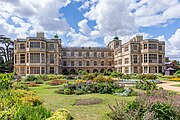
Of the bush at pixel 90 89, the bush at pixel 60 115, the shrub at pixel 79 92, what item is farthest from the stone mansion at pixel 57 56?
the bush at pixel 60 115

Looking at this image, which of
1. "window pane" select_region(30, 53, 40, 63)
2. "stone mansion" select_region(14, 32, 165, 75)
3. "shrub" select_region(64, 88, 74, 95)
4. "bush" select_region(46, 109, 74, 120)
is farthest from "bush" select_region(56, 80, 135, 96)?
"window pane" select_region(30, 53, 40, 63)

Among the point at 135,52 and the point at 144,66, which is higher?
the point at 135,52

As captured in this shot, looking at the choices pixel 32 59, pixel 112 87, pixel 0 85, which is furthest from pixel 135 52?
pixel 0 85

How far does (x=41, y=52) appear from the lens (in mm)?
38969

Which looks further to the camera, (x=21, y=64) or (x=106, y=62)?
(x=106, y=62)

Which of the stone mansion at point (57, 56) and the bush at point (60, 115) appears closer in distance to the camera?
the bush at point (60, 115)

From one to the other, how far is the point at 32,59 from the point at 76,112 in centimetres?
3319

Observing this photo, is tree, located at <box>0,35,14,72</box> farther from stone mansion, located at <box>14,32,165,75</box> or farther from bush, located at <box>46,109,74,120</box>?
bush, located at <box>46,109,74,120</box>

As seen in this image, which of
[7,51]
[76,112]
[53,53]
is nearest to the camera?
[76,112]

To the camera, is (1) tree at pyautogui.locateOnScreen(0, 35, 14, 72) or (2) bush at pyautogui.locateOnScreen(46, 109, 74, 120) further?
(1) tree at pyautogui.locateOnScreen(0, 35, 14, 72)

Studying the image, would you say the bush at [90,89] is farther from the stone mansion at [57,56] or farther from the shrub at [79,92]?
the stone mansion at [57,56]

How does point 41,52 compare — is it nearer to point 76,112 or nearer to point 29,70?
point 29,70

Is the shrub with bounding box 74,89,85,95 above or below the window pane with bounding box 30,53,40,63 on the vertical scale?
below

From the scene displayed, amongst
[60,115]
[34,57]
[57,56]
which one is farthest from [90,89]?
[57,56]
